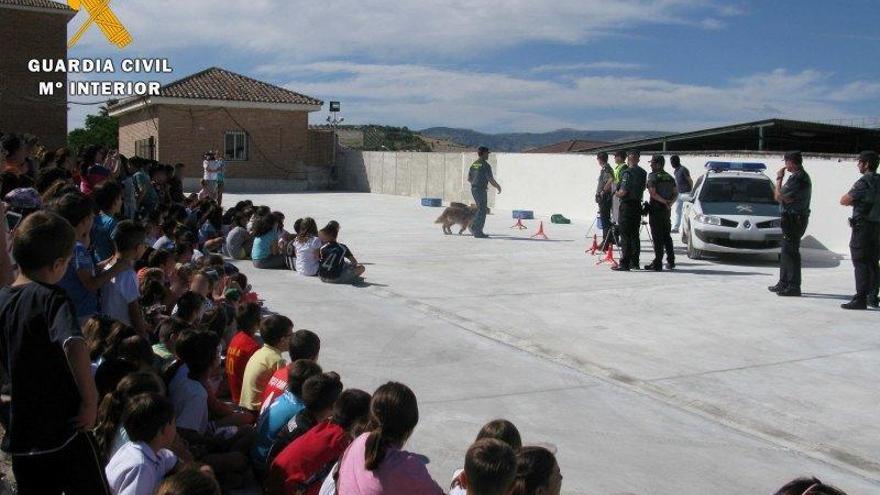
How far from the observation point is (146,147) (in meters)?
41.3

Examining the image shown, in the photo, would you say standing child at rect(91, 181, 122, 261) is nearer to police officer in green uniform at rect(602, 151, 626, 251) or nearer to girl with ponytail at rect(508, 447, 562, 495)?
girl with ponytail at rect(508, 447, 562, 495)

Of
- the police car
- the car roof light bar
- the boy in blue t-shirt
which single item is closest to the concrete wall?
the car roof light bar

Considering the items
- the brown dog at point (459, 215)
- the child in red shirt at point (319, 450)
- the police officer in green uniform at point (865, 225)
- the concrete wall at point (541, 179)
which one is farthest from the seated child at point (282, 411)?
the concrete wall at point (541, 179)

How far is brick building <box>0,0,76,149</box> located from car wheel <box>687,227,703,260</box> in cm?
3060

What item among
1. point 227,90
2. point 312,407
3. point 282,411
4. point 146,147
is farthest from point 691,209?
point 146,147

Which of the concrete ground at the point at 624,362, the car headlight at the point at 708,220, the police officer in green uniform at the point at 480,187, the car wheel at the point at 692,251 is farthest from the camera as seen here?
the police officer in green uniform at the point at 480,187

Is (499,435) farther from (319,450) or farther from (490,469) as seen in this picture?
(319,450)

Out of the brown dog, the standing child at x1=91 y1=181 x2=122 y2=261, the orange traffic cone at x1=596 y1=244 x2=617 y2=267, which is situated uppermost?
the standing child at x1=91 y1=181 x2=122 y2=261

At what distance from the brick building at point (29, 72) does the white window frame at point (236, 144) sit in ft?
22.9

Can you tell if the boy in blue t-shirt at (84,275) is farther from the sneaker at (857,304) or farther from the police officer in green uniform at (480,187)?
the police officer in green uniform at (480,187)

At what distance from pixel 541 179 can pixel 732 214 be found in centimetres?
1179

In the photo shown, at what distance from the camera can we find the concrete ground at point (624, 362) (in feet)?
19.9

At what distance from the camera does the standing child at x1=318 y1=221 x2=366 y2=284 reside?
40.9 ft

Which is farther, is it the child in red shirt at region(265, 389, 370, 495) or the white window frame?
the white window frame
